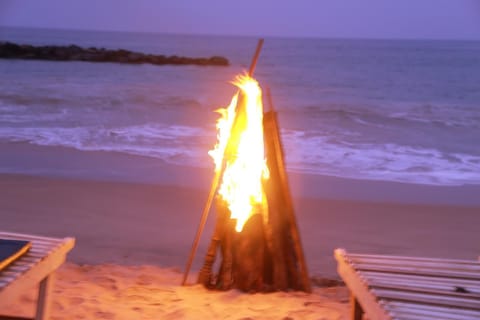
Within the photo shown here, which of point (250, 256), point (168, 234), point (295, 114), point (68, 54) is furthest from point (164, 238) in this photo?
point (68, 54)

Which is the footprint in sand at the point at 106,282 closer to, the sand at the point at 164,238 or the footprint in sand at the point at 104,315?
the sand at the point at 164,238

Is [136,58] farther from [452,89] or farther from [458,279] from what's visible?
[458,279]

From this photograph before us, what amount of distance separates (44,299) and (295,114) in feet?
49.6

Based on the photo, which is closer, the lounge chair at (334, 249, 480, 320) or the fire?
the lounge chair at (334, 249, 480, 320)

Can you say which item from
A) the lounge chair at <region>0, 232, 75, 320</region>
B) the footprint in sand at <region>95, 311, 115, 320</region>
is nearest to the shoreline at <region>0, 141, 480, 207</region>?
the footprint in sand at <region>95, 311, 115, 320</region>

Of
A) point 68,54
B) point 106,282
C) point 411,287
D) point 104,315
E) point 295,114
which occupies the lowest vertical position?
point 104,315

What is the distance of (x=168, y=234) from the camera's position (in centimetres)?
566

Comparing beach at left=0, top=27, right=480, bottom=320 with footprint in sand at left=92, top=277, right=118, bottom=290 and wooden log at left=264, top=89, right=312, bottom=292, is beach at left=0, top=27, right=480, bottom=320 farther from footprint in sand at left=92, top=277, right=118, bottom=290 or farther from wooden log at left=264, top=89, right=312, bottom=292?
wooden log at left=264, top=89, right=312, bottom=292

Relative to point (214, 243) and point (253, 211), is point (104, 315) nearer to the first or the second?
point (214, 243)

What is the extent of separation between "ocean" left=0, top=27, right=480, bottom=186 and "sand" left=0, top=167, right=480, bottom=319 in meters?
1.89

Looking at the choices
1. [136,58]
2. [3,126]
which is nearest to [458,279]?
[3,126]

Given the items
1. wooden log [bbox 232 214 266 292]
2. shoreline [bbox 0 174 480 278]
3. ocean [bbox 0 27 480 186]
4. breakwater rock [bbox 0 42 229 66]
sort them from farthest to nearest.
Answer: breakwater rock [bbox 0 42 229 66] < ocean [bbox 0 27 480 186] < shoreline [bbox 0 174 480 278] < wooden log [bbox 232 214 266 292]

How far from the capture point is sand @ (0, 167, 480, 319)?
363 cm

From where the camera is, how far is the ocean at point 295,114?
32.4 ft
